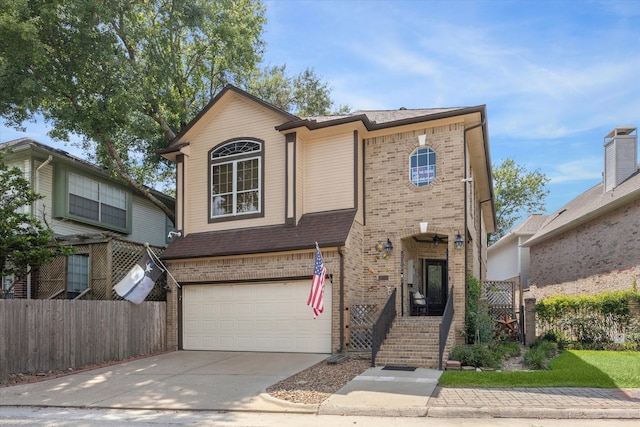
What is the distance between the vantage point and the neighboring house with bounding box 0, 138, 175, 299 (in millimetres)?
15273

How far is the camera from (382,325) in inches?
494

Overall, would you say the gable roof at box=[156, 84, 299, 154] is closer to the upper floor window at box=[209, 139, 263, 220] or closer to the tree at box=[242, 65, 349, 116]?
the upper floor window at box=[209, 139, 263, 220]

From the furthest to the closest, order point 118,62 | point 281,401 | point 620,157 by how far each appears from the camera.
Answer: point 620,157 → point 118,62 → point 281,401

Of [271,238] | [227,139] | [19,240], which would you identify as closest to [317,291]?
[271,238]

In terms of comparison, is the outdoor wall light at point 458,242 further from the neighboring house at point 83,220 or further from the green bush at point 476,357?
the neighboring house at point 83,220

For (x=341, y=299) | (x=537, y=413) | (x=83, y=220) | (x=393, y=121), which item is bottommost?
(x=537, y=413)

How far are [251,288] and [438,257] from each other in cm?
687

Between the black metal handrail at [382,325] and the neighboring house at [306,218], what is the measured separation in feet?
1.40

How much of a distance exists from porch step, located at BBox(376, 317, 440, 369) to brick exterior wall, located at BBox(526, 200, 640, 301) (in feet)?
29.1

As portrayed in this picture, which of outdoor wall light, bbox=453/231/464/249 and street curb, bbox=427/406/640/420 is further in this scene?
outdoor wall light, bbox=453/231/464/249

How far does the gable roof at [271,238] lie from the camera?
1393 centimetres

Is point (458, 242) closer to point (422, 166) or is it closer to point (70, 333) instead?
point (422, 166)

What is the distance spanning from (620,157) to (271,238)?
16093 millimetres

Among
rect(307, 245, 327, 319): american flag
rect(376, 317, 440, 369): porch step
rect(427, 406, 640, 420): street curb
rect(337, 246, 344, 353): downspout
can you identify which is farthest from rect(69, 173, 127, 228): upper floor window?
rect(427, 406, 640, 420): street curb
